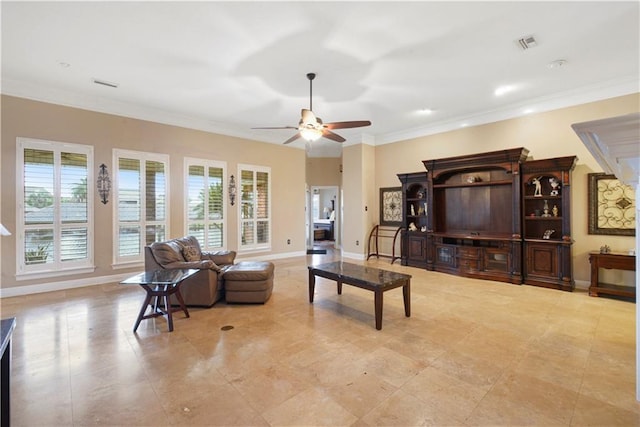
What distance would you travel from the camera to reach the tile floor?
76.5 inches

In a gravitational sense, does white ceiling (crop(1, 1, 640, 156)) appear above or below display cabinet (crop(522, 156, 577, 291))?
above

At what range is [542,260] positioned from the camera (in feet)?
16.3

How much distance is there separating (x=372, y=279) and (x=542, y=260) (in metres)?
3.51

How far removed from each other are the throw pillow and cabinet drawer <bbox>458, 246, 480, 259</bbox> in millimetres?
4866

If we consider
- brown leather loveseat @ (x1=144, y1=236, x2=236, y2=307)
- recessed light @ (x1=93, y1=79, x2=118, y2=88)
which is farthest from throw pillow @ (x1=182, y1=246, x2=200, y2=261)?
recessed light @ (x1=93, y1=79, x2=118, y2=88)

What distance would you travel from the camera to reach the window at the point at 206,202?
630cm

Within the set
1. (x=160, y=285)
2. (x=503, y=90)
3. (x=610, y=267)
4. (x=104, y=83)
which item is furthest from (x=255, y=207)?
(x=610, y=267)

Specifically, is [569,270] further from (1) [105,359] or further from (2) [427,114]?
(1) [105,359]

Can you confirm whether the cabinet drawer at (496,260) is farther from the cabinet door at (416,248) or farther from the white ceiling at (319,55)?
the white ceiling at (319,55)

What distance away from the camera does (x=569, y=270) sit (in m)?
4.69

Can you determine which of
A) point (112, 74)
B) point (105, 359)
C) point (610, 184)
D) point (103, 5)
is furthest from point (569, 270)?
point (112, 74)

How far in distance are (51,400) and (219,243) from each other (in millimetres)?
4737

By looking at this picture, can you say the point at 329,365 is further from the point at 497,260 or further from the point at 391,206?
the point at 391,206

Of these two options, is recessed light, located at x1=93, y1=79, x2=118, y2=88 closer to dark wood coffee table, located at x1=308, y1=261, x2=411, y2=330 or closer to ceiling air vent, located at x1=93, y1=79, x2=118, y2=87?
ceiling air vent, located at x1=93, y1=79, x2=118, y2=87
